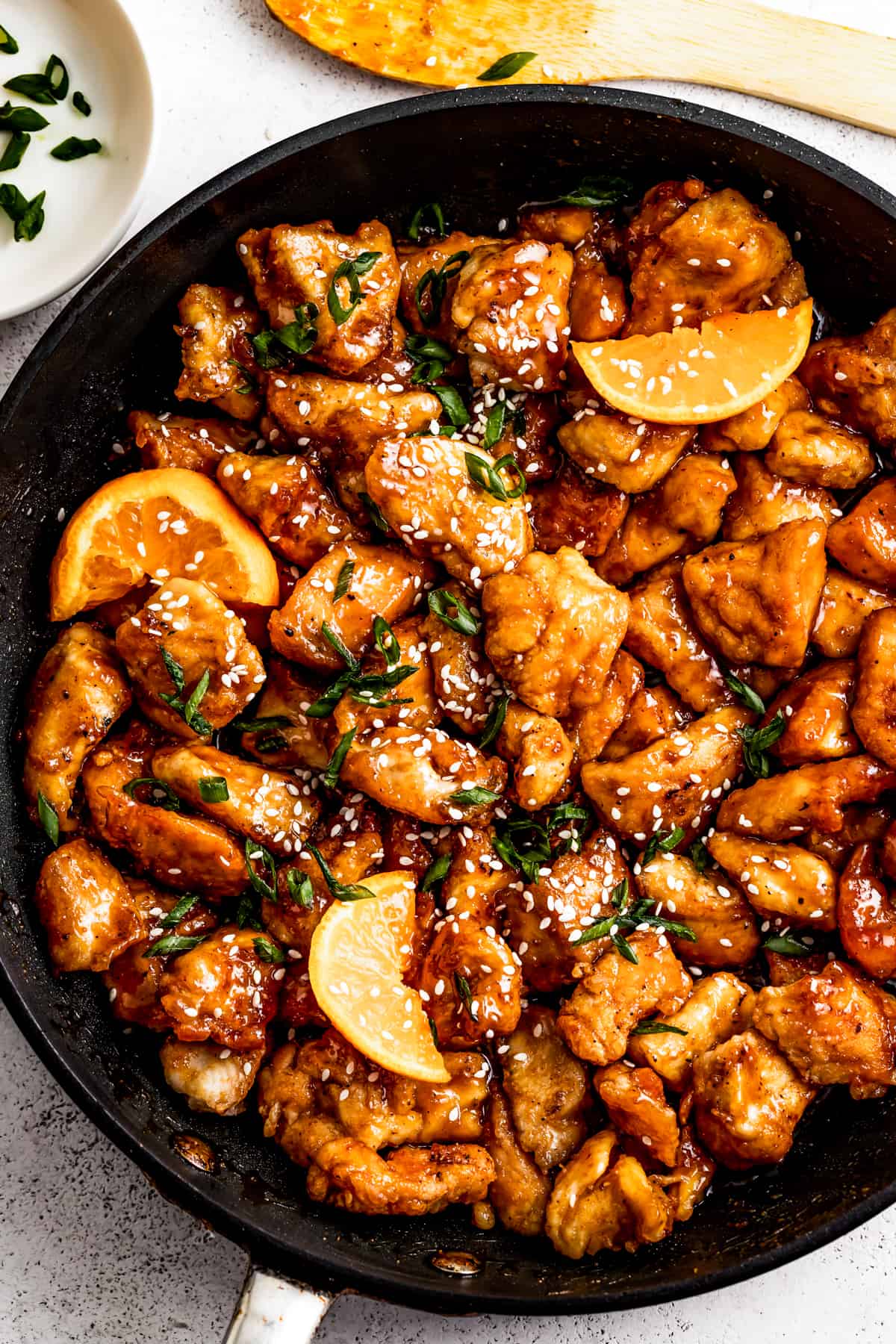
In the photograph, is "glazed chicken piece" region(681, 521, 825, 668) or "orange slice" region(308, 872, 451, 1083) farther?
"glazed chicken piece" region(681, 521, 825, 668)

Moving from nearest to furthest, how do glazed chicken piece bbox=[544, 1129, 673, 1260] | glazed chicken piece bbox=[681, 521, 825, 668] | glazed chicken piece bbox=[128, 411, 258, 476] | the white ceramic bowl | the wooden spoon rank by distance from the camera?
1. glazed chicken piece bbox=[544, 1129, 673, 1260]
2. glazed chicken piece bbox=[681, 521, 825, 668]
3. glazed chicken piece bbox=[128, 411, 258, 476]
4. the white ceramic bowl
5. the wooden spoon

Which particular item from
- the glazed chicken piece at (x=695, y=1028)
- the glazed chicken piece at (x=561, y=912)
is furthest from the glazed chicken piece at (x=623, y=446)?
the glazed chicken piece at (x=695, y=1028)

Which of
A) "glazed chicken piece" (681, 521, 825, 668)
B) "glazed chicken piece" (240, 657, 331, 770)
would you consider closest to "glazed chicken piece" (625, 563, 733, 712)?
"glazed chicken piece" (681, 521, 825, 668)

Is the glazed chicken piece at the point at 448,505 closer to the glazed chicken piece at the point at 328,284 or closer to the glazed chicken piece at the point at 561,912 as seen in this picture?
the glazed chicken piece at the point at 328,284

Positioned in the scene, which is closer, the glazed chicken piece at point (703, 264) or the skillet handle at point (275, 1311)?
the skillet handle at point (275, 1311)

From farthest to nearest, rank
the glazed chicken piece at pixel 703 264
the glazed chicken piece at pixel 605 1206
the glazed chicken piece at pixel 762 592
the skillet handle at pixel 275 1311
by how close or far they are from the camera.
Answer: the glazed chicken piece at pixel 703 264
the glazed chicken piece at pixel 762 592
the glazed chicken piece at pixel 605 1206
the skillet handle at pixel 275 1311

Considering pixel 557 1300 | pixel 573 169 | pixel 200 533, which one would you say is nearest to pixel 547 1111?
pixel 557 1300

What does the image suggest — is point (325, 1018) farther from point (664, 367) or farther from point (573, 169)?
point (573, 169)

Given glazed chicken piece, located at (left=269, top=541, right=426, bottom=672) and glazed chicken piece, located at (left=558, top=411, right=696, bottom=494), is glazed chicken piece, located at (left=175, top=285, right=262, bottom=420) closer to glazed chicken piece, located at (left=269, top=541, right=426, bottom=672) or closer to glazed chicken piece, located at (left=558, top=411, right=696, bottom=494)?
glazed chicken piece, located at (left=269, top=541, right=426, bottom=672)
